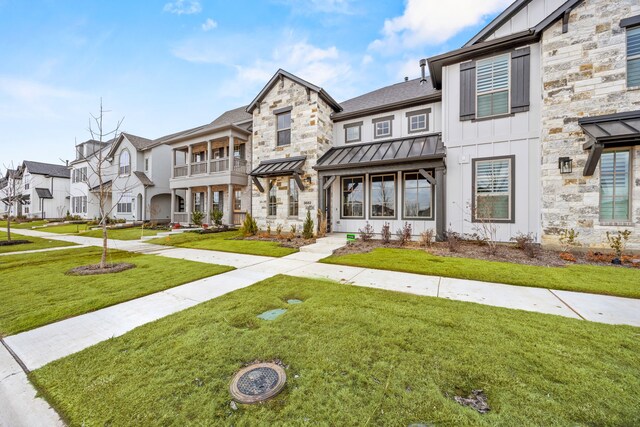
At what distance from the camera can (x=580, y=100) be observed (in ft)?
23.8

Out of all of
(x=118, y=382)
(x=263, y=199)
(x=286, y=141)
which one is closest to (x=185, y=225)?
(x=263, y=199)

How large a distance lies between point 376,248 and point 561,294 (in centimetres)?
478

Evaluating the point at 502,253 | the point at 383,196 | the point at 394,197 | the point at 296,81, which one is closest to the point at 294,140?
the point at 296,81

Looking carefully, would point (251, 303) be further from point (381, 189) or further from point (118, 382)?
point (381, 189)

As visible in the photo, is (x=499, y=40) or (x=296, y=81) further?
(x=296, y=81)

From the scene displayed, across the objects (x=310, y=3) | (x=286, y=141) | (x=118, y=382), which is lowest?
(x=118, y=382)

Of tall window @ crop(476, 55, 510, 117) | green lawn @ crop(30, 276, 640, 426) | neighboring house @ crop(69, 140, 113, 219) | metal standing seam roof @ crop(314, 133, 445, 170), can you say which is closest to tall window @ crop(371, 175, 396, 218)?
metal standing seam roof @ crop(314, 133, 445, 170)

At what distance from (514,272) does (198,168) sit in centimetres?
1824

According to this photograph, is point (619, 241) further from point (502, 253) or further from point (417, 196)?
point (417, 196)

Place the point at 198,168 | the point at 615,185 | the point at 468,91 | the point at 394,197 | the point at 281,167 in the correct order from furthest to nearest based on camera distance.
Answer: the point at 198,168
the point at 281,167
the point at 394,197
the point at 468,91
the point at 615,185

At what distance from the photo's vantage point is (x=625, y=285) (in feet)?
14.7

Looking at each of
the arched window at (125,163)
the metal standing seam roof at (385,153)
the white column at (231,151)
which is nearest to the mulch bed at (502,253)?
the metal standing seam roof at (385,153)

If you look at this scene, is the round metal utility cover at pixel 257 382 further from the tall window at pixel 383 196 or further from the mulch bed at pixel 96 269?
the tall window at pixel 383 196

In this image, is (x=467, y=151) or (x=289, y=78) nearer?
(x=467, y=151)
